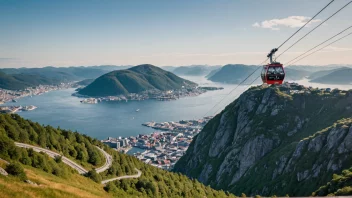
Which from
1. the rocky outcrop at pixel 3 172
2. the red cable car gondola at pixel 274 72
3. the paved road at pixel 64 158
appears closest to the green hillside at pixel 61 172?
the rocky outcrop at pixel 3 172

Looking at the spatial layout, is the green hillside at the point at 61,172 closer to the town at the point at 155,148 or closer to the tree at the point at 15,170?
the tree at the point at 15,170

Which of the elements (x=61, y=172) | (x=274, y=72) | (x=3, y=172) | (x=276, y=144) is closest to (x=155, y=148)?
(x=276, y=144)

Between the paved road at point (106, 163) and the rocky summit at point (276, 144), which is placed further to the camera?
the rocky summit at point (276, 144)

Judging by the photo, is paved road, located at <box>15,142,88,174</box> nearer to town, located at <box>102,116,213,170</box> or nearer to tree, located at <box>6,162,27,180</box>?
tree, located at <box>6,162,27,180</box>

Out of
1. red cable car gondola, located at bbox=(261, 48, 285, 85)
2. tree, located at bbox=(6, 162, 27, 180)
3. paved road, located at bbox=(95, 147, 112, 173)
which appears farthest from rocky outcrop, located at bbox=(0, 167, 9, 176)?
red cable car gondola, located at bbox=(261, 48, 285, 85)

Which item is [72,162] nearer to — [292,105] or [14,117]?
[14,117]

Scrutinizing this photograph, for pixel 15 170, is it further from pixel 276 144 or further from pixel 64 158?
pixel 276 144
